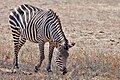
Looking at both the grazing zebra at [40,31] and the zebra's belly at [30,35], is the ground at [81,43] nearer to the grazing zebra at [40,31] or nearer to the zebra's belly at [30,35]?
the grazing zebra at [40,31]

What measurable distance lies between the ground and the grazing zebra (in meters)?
0.33

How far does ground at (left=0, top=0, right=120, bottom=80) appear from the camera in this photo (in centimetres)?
948

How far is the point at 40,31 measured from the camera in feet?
32.8

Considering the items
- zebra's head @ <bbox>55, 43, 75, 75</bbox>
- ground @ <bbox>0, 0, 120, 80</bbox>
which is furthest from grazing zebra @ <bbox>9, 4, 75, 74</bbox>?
ground @ <bbox>0, 0, 120, 80</bbox>

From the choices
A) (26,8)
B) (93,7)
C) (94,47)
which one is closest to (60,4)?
(93,7)

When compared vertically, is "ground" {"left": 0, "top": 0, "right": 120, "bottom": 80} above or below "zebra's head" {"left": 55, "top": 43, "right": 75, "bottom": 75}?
below

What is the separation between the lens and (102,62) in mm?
10609

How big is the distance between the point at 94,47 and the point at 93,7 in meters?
11.0

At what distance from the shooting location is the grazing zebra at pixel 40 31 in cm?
931

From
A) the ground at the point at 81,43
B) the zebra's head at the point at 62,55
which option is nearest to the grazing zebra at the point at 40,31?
the zebra's head at the point at 62,55

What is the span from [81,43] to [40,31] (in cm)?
586

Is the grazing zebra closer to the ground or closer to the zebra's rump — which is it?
the zebra's rump

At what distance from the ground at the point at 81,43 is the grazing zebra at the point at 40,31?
1.09ft

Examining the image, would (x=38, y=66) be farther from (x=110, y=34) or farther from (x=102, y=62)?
(x=110, y=34)
